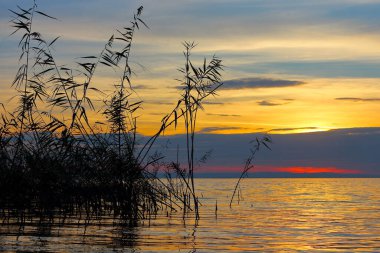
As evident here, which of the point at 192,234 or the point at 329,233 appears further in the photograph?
the point at 329,233

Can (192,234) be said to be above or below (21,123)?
below

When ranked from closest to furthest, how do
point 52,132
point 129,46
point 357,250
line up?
point 357,250
point 52,132
point 129,46

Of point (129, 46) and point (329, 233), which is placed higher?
point (129, 46)

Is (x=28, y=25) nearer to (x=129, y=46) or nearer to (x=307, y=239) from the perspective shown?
A: (x=129, y=46)

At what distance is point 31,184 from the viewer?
51.1 feet

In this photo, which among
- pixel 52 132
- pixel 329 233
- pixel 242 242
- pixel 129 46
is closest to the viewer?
pixel 242 242

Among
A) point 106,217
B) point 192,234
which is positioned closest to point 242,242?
point 192,234

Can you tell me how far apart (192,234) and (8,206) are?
453 centimetres

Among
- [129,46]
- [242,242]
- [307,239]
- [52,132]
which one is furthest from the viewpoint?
[129,46]

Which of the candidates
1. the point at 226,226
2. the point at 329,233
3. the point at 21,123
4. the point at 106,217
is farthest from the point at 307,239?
the point at 21,123

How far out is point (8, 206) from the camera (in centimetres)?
1566

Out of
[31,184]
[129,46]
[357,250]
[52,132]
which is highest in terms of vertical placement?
[129,46]

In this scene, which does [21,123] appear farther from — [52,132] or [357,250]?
[357,250]

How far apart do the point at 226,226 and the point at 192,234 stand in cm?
209
